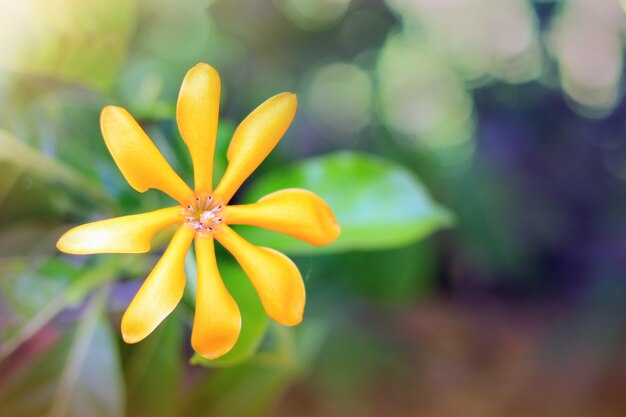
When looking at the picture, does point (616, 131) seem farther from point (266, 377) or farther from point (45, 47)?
point (45, 47)

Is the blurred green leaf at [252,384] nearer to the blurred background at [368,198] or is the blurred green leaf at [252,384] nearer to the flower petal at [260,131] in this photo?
the blurred background at [368,198]

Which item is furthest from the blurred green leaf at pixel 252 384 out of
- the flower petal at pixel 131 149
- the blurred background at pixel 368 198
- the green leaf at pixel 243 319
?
the flower petal at pixel 131 149

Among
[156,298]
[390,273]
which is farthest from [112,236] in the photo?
[390,273]

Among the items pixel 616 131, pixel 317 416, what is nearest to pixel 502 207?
pixel 616 131

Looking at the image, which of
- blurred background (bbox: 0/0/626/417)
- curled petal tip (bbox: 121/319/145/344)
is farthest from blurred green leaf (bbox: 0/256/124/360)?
curled petal tip (bbox: 121/319/145/344)

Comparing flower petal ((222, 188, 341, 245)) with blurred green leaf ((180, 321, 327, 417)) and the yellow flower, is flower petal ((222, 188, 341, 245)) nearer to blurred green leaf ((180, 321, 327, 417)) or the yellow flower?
the yellow flower

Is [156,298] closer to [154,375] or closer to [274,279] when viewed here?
[274,279]
